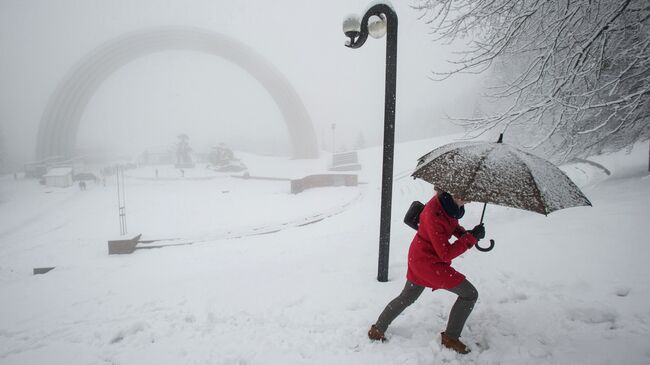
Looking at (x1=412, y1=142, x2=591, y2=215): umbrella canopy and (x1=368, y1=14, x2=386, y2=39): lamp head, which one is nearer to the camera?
(x1=412, y1=142, x2=591, y2=215): umbrella canopy

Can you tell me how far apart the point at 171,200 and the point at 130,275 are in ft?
51.1

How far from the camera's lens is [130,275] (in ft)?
24.1

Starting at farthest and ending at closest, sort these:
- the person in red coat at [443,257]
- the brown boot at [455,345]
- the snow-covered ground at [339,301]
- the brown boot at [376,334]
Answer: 1. the brown boot at [376,334]
2. the snow-covered ground at [339,301]
3. the brown boot at [455,345]
4. the person in red coat at [443,257]

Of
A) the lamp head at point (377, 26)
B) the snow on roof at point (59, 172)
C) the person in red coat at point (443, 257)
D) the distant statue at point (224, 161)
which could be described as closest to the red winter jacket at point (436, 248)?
the person in red coat at point (443, 257)

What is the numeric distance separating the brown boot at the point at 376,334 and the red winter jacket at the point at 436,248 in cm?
85

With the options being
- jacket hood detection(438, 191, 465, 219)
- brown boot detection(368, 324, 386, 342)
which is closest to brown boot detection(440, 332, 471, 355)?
brown boot detection(368, 324, 386, 342)

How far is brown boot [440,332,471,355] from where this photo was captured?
3.05m

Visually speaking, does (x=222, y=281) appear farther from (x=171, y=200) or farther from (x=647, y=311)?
(x=171, y=200)

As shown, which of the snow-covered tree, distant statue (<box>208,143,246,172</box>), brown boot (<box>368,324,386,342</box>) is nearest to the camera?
brown boot (<box>368,324,386,342</box>)

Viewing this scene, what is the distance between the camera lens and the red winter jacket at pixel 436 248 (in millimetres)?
2658

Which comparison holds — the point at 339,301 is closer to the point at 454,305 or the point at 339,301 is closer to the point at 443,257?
the point at 454,305

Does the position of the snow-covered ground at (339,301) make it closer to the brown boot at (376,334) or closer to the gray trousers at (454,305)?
the brown boot at (376,334)

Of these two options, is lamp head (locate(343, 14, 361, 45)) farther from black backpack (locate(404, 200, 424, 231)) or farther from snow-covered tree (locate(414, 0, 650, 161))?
black backpack (locate(404, 200, 424, 231))

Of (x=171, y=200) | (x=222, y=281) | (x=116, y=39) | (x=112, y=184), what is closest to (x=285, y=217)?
(x=222, y=281)
